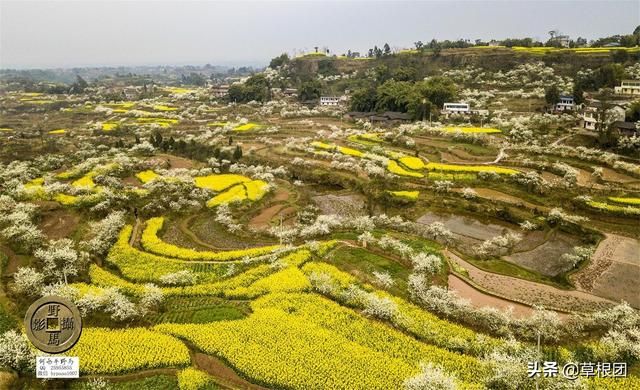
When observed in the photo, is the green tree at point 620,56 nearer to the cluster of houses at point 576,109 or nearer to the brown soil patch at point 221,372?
the cluster of houses at point 576,109

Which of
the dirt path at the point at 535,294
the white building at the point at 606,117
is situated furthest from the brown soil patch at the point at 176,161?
the white building at the point at 606,117

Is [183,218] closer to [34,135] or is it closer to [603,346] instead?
[603,346]

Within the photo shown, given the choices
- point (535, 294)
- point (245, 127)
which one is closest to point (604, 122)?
point (535, 294)

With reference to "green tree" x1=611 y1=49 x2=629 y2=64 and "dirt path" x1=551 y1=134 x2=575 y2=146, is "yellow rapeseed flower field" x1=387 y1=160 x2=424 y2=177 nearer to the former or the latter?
"dirt path" x1=551 y1=134 x2=575 y2=146

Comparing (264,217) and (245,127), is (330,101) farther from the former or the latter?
(264,217)

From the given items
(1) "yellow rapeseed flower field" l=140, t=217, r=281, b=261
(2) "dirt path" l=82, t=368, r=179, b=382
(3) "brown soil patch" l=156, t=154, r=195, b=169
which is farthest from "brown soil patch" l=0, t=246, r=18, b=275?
(3) "brown soil patch" l=156, t=154, r=195, b=169

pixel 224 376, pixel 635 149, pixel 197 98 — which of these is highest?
pixel 197 98

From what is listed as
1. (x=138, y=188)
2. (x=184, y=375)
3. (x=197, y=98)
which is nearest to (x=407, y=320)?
(x=184, y=375)
